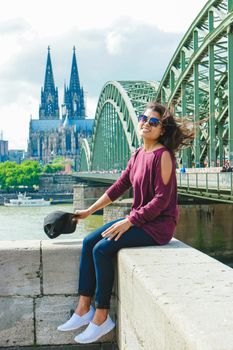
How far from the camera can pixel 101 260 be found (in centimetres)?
→ 349

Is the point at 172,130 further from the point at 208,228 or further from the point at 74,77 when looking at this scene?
the point at 74,77

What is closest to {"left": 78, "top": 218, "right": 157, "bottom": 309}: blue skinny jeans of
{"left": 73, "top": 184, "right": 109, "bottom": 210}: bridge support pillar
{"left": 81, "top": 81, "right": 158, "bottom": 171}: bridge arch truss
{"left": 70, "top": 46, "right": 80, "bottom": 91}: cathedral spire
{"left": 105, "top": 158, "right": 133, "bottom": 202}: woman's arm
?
{"left": 105, "top": 158, "right": 133, "bottom": 202}: woman's arm

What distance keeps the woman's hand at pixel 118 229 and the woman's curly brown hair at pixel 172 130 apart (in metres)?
0.60

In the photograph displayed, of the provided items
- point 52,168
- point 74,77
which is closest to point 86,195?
point 52,168

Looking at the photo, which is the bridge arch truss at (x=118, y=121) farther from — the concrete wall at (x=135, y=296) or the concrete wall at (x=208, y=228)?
the concrete wall at (x=135, y=296)

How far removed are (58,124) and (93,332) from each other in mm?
164895

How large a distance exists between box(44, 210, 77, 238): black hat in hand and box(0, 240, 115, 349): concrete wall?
3.4 inches

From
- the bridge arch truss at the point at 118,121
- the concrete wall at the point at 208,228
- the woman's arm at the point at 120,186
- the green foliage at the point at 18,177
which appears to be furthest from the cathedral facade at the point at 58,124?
the woman's arm at the point at 120,186

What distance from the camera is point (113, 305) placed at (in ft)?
12.3

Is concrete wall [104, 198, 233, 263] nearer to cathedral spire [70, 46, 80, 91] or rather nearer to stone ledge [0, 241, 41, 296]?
stone ledge [0, 241, 41, 296]

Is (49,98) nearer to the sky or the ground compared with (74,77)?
nearer to the ground

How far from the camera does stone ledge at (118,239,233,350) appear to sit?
2.03 m

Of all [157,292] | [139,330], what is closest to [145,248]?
[139,330]

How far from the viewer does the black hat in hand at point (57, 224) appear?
3.94 metres
